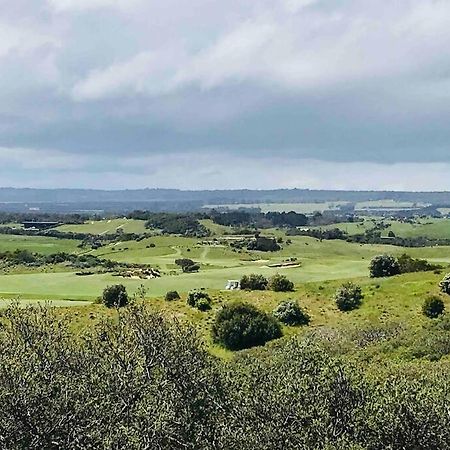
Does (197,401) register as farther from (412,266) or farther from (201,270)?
(201,270)

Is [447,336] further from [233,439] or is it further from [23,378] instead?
[23,378]

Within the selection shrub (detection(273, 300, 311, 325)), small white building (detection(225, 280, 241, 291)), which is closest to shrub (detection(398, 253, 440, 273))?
small white building (detection(225, 280, 241, 291))

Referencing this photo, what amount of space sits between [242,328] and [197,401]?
104ft

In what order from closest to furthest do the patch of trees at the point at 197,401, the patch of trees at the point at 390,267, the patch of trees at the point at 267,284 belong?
the patch of trees at the point at 197,401 → the patch of trees at the point at 267,284 → the patch of trees at the point at 390,267

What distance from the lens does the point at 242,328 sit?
6391cm

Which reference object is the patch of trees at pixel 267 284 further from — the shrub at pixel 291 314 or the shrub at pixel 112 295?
the shrub at pixel 112 295

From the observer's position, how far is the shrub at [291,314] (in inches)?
2699

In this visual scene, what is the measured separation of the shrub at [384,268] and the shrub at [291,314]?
842 inches

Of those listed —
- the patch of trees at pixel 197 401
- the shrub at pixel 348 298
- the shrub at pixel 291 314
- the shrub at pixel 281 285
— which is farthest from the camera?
the shrub at pixel 281 285

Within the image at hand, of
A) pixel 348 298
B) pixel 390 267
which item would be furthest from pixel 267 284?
pixel 390 267

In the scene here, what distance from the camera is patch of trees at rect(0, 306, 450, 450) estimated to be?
91.1ft

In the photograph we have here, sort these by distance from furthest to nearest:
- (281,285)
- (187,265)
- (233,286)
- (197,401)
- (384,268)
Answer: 1. (187,265)
2. (384,268)
3. (233,286)
4. (281,285)
5. (197,401)

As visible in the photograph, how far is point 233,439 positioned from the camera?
88.8 ft

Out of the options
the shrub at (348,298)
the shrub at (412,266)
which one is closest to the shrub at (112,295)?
the shrub at (348,298)
